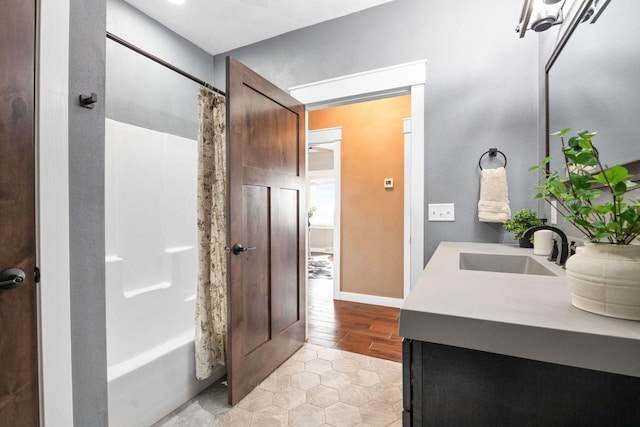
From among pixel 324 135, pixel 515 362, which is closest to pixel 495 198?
pixel 515 362

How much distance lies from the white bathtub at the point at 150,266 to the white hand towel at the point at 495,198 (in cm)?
202

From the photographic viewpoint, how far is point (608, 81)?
37.9 inches

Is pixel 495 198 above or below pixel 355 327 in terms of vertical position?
above

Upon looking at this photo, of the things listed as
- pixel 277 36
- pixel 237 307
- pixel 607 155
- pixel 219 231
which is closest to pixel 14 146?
pixel 219 231

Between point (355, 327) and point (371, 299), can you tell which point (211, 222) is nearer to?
point (355, 327)

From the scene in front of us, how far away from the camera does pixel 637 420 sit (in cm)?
49

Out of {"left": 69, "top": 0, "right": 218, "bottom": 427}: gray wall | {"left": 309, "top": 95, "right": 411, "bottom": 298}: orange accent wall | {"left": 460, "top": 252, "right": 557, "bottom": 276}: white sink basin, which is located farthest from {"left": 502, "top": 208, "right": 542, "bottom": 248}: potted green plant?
{"left": 69, "top": 0, "right": 218, "bottom": 427}: gray wall

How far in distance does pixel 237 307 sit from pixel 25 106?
51.0 inches

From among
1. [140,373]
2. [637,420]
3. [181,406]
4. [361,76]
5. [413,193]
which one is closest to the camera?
[637,420]

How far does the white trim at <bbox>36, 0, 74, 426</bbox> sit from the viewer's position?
3.18ft

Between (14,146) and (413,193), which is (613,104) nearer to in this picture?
(413,193)

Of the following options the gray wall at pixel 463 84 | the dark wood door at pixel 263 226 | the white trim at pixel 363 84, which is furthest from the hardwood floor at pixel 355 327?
the white trim at pixel 363 84

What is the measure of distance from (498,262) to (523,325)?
3.70 feet

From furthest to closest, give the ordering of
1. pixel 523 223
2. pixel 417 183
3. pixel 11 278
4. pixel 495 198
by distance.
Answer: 1. pixel 417 183
2. pixel 495 198
3. pixel 523 223
4. pixel 11 278
